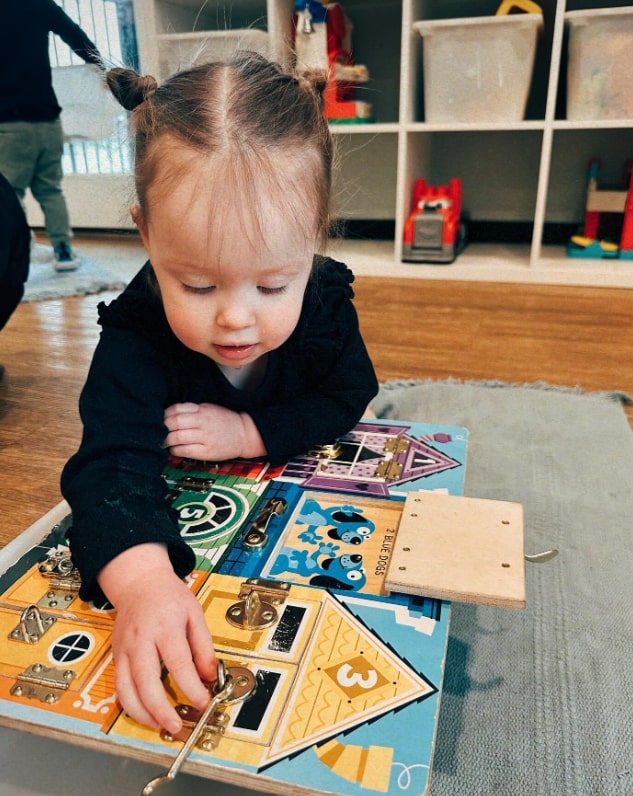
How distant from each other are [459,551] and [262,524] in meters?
0.16

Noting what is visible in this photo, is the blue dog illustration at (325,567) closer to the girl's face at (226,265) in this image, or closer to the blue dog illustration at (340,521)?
the blue dog illustration at (340,521)

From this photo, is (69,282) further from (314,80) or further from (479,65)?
(314,80)

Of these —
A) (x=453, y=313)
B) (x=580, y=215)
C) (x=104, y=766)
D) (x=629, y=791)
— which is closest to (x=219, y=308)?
(x=104, y=766)

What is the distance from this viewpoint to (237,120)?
52 cm

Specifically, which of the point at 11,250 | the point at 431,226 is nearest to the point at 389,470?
the point at 11,250

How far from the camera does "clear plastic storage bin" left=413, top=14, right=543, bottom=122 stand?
64.2 inches

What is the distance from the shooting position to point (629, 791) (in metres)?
0.46

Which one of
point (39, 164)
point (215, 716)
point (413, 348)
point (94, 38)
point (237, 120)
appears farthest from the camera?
point (94, 38)

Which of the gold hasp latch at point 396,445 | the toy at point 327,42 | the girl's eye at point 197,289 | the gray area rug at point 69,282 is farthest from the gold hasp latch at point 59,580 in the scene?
the toy at point 327,42

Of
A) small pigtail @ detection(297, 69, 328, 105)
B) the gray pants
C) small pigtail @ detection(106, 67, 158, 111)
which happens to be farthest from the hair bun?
the gray pants

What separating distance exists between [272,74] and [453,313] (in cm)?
99

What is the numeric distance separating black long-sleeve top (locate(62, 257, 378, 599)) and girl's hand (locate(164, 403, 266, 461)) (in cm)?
1

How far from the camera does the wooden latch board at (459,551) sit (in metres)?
0.49

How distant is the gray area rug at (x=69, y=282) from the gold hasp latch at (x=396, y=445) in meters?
1.17
